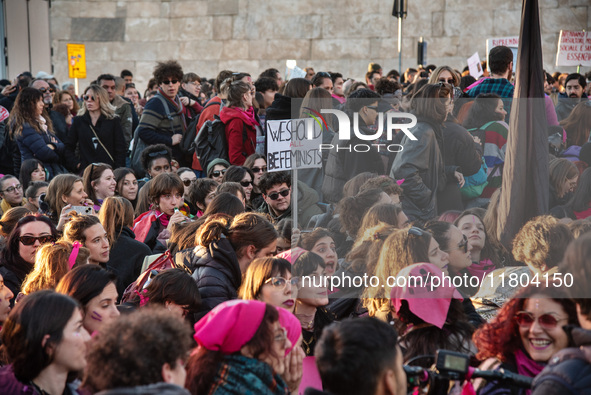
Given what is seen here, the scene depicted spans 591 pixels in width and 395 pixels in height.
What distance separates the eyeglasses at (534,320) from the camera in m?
3.07

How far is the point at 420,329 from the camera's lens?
3432 mm

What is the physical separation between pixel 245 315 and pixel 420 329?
2.95ft

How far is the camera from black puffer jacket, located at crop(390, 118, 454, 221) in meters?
4.40

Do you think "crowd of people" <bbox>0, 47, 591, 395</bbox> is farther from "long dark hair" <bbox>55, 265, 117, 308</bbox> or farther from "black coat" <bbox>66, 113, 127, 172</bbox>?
"black coat" <bbox>66, 113, 127, 172</bbox>

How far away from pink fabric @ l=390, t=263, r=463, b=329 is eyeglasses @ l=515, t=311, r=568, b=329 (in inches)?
15.0

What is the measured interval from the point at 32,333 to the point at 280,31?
53.4 feet

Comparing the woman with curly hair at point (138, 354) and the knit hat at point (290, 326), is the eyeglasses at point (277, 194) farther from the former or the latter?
the woman with curly hair at point (138, 354)

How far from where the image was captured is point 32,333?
2.89 metres

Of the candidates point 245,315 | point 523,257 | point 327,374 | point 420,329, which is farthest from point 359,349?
point 523,257

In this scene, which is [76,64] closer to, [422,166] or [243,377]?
[422,166]

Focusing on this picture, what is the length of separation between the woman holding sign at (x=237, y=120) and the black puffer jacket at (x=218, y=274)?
12.1ft

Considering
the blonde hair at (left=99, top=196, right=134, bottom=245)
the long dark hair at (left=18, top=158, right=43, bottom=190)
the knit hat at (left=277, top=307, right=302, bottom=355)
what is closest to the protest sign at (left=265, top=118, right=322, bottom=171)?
the blonde hair at (left=99, top=196, right=134, bottom=245)

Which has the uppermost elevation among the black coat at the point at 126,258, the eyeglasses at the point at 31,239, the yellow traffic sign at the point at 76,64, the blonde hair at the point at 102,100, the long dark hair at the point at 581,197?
the yellow traffic sign at the point at 76,64

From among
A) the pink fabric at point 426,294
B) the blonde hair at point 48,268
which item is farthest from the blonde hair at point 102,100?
the pink fabric at point 426,294
